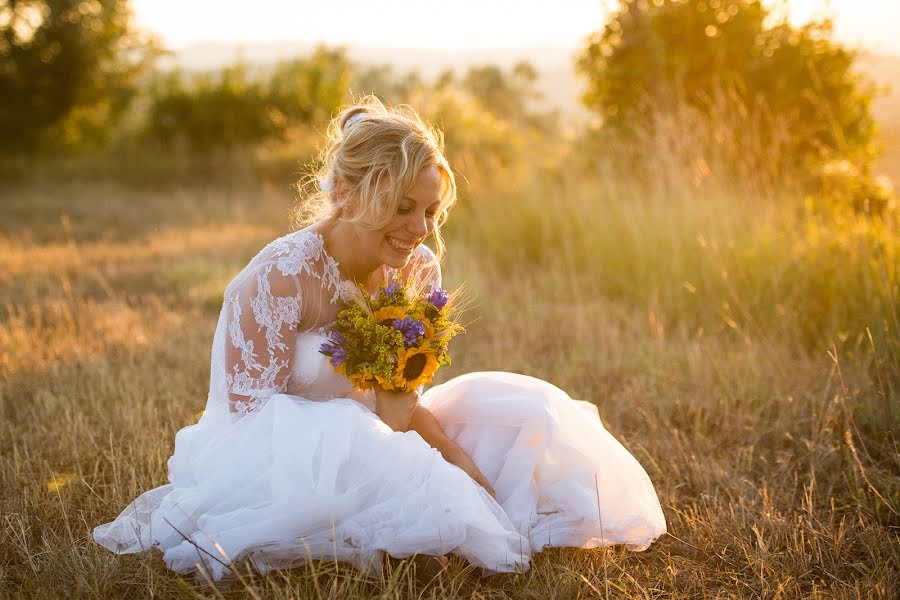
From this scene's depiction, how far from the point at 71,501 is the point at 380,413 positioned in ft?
4.87

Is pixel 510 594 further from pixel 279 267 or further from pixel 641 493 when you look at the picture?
pixel 279 267

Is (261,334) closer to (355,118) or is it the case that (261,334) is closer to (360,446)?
(360,446)

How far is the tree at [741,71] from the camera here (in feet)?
27.7

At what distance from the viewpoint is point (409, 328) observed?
2729 millimetres

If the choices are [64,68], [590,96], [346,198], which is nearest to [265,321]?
[346,198]

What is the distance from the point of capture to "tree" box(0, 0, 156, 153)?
14820mm

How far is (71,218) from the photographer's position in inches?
445

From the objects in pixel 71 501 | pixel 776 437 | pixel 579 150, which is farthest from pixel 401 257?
pixel 579 150

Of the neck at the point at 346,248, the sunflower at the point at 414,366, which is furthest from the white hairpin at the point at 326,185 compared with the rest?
the sunflower at the point at 414,366

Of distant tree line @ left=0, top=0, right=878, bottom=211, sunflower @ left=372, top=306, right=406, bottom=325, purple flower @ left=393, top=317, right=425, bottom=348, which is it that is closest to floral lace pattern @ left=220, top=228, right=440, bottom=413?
sunflower @ left=372, top=306, right=406, bottom=325

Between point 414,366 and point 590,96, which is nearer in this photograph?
point 414,366

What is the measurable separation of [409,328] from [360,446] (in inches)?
18.0

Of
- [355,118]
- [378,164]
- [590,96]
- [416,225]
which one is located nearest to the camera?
[378,164]

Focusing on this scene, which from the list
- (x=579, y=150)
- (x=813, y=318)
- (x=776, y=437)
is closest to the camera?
(x=776, y=437)
